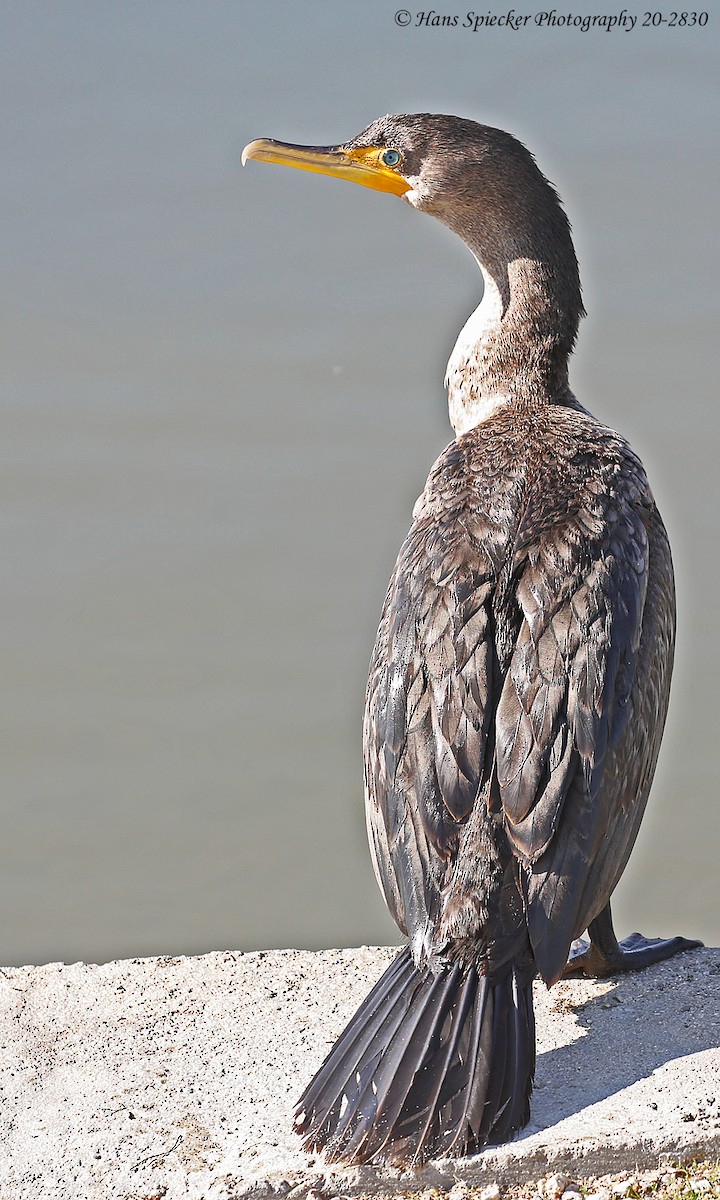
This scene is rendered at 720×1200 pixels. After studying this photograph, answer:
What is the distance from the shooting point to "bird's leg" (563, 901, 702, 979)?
4000 mm

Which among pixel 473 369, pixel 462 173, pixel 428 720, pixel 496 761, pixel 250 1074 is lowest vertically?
pixel 250 1074

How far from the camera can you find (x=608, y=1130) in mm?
3092

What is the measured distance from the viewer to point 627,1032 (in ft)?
11.9

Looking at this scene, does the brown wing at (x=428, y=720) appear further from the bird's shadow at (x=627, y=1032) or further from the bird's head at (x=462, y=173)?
the bird's head at (x=462, y=173)

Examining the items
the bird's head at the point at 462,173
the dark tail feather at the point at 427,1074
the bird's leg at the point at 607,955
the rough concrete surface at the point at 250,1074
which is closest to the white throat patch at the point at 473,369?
the bird's head at the point at 462,173

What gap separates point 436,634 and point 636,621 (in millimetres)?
522

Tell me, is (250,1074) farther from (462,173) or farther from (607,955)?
(462,173)

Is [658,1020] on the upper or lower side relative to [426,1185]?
upper

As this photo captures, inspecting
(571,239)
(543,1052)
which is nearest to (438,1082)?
(543,1052)

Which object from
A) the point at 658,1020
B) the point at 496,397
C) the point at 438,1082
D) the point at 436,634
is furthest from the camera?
the point at 496,397

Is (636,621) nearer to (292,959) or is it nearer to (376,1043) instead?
(376,1043)

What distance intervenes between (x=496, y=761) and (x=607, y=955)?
1.14 m

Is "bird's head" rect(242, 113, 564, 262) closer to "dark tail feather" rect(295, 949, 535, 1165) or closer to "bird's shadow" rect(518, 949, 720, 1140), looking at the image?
"bird's shadow" rect(518, 949, 720, 1140)

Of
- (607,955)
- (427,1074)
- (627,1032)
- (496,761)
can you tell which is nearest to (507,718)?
(496,761)
